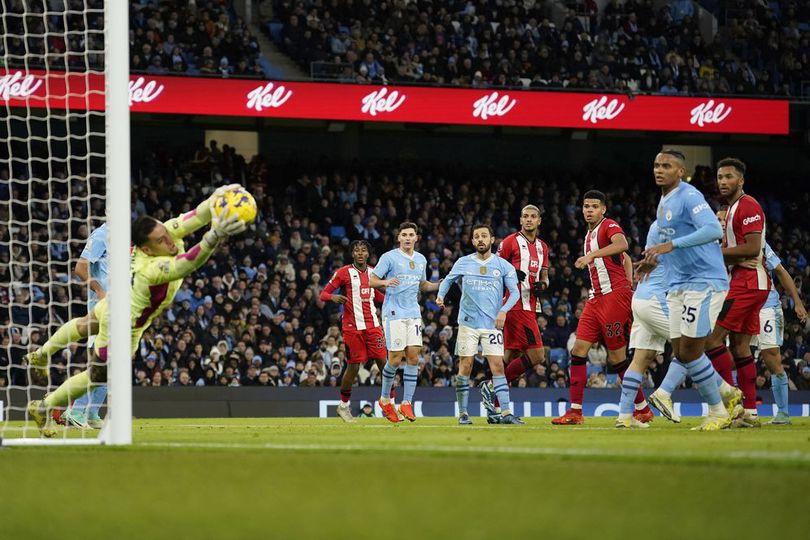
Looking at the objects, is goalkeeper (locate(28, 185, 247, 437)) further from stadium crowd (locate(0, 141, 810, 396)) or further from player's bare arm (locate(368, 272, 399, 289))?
stadium crowd (locate(0, 141, 810, 396))

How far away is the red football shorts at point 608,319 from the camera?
11.5 metres

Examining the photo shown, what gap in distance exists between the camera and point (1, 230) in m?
20.4

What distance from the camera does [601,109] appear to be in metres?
25.4

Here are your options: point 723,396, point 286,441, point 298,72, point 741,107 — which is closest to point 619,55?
point 741,107

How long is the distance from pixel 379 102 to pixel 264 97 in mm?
2391

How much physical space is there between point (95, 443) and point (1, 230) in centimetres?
1407

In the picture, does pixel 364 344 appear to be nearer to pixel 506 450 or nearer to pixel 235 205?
pixel 235 205

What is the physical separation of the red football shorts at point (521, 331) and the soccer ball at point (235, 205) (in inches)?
235

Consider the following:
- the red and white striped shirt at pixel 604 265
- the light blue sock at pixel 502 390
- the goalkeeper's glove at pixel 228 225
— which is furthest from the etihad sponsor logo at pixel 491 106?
the goalkeeper's glove at pixel 228 225

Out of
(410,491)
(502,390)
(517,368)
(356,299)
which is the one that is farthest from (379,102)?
(410,491)

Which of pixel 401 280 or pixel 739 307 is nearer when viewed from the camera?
pixel 739 307

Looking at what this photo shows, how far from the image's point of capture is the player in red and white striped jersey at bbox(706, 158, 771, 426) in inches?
399

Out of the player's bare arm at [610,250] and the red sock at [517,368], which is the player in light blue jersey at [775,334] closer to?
the player's bare arm at [610,250]

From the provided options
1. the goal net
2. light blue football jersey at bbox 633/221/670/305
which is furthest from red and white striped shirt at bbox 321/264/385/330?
light blue football jersey at bbox 633/221/670/305
